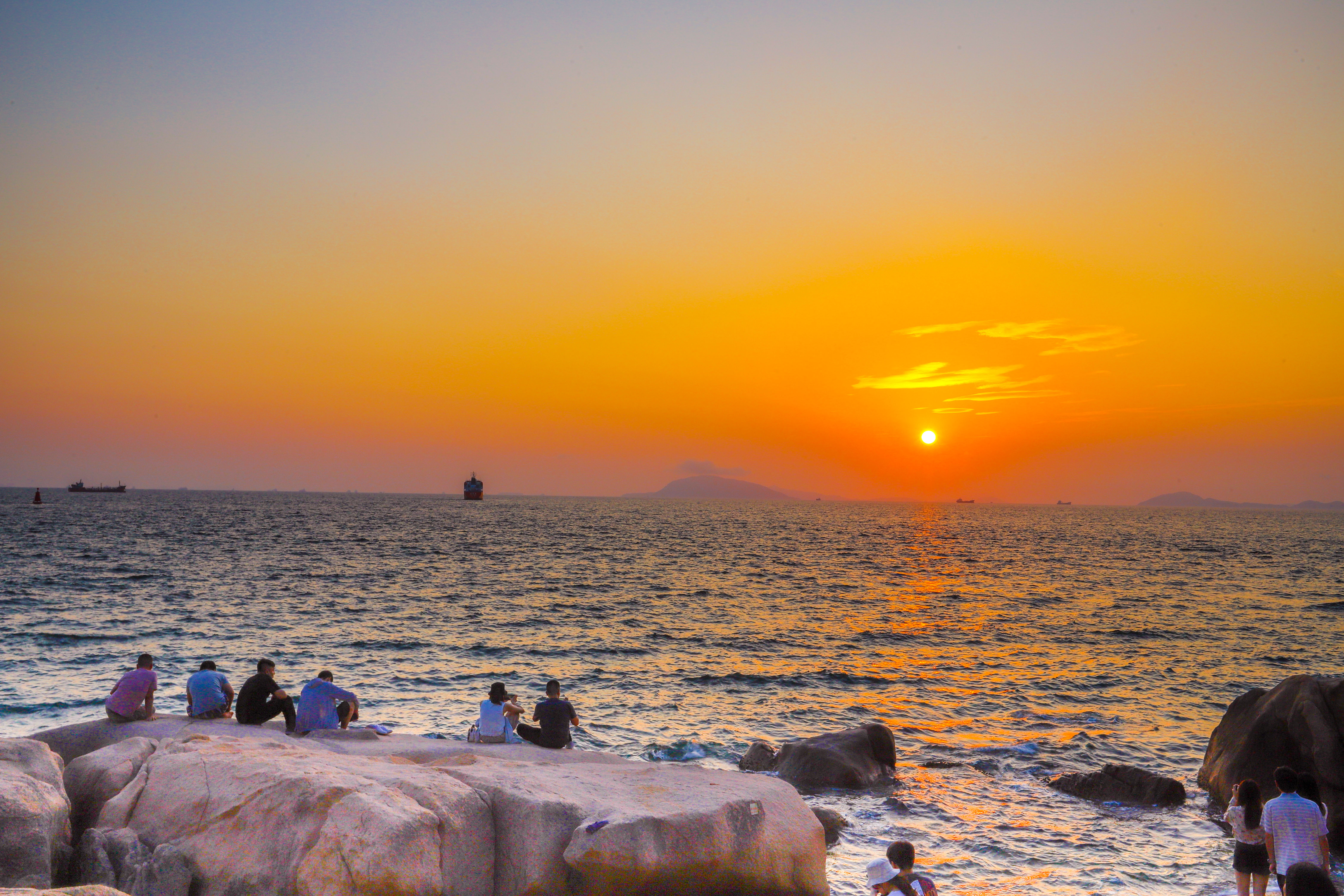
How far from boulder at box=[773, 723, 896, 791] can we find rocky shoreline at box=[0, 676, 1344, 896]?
15.4ft

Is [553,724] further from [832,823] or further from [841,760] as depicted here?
[841,760]

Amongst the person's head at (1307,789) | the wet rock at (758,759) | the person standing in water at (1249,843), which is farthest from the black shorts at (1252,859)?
the wet rock at (758,759)

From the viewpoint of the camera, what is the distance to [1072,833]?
13289 mm

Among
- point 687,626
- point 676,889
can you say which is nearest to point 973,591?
point 687,626

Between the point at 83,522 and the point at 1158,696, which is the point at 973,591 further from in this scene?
the point at 83,522

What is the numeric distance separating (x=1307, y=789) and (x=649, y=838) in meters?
7.89

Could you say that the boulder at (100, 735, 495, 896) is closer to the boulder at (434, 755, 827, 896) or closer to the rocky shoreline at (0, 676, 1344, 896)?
the rocky shoreline at (0, 676, 1344, 896)

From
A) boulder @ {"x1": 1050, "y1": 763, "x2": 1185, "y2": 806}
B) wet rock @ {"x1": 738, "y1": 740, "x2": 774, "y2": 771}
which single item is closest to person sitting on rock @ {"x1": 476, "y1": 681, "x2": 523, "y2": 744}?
wet rock @ {"x1": 738, "y1": 740, "x2": 774, "y2": 771}

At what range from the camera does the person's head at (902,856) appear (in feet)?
25.0

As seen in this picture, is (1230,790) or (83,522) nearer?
(1230,790)

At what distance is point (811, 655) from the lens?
29562 mm

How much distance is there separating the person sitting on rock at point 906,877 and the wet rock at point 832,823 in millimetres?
4767

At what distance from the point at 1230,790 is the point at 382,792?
46.7ft

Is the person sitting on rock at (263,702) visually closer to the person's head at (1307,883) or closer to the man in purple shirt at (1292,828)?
the person's head at (1307,883)
